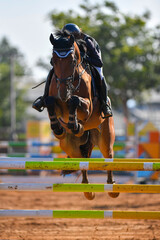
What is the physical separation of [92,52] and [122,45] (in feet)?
67.9

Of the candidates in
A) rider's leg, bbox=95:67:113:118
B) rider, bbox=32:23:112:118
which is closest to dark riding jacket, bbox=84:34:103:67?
rider, bbox=32:23:112:118

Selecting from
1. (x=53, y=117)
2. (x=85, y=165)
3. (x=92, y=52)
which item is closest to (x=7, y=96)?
(x=92, y=52)

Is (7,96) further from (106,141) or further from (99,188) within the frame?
(99,188)

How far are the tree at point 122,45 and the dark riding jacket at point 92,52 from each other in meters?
19.0

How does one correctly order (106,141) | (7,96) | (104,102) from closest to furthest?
(104,102) < (106,141) < (7,96)

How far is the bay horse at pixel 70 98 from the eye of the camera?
5.76 m

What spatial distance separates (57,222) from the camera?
756 centimetres

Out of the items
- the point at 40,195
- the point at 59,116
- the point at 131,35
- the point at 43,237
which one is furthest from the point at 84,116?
the point at 131,35

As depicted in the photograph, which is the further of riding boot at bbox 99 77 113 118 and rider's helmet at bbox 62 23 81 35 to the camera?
riding boot at bbox 99 77 113 118

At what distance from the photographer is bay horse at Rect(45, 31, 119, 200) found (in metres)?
5.76

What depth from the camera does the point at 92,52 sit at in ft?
21.7

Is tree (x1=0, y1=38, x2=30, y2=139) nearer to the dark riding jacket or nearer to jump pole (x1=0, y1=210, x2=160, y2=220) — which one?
the dark riding jacket

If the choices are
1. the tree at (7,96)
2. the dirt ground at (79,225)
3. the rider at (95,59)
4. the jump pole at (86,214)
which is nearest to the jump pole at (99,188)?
the jump pole at (86,214)

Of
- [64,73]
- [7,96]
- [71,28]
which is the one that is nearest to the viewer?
[64,73]
